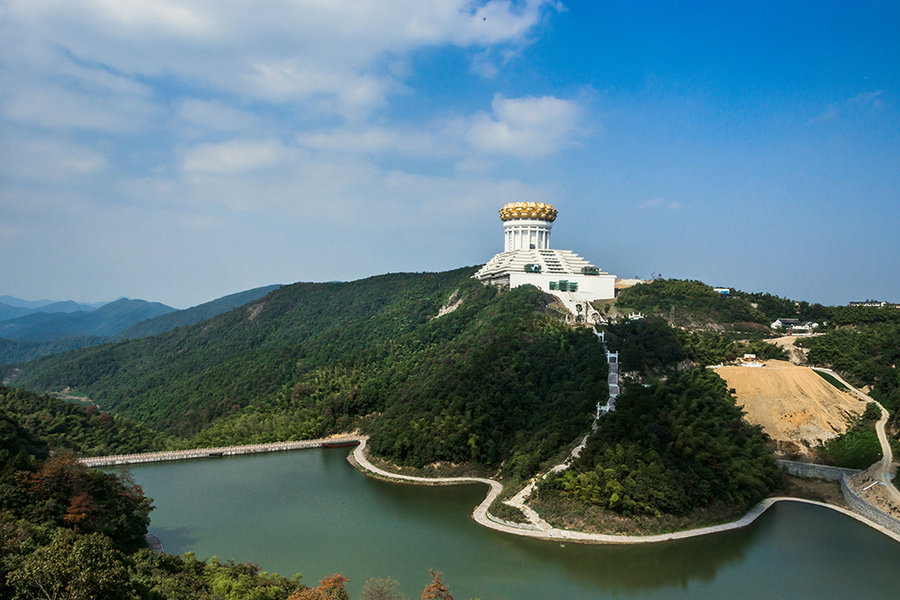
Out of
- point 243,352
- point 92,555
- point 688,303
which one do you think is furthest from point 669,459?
point 243,352

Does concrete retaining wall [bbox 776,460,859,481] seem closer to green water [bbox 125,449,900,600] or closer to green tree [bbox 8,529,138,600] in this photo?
green water [bbox 125,449,900,600]

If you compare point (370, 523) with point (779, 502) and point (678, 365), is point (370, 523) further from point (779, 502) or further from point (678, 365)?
point (678, 365)

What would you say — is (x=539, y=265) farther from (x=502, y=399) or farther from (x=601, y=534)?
(x=601, y=534)

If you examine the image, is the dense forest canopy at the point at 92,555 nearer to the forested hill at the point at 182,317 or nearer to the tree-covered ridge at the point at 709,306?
the tree-covered ridge at the point at 709,306

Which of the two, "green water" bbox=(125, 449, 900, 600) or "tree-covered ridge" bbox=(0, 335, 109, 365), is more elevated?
"tree-covered ridge" bbox=(0, 335, 109, 365)

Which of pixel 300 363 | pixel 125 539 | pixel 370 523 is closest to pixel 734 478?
pixel 370 523

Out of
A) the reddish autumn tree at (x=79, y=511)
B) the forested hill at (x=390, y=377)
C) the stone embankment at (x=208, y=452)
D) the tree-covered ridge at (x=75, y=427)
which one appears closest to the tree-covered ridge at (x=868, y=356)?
the forested hill at (x=390, y=377)

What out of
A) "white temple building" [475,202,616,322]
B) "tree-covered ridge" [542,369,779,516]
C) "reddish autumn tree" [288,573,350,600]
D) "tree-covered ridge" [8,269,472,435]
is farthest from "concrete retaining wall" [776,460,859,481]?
"tree-covered ridge" [8,269,472,435]
